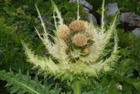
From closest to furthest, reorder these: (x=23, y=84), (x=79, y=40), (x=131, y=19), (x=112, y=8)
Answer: (x=79, y=40) < (x=23, y=84) < (x=131, y=19) < (x=112, y=8)

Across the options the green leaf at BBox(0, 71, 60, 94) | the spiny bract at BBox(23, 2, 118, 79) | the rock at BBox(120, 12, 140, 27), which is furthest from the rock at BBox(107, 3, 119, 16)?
the spiny bract at BBox(23, 2, 118, 79)

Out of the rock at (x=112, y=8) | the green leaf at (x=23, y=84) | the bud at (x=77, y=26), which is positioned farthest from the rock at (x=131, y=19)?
the bud at (x=77, y=26)

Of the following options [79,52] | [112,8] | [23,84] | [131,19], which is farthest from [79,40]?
[112,8]

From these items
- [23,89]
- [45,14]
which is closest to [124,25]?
[45,14]

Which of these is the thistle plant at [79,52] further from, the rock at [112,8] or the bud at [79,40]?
the rock at [112,8]

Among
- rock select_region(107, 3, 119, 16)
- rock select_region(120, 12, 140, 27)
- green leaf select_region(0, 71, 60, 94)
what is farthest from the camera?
rock select_region(107, 3, 119, 16)

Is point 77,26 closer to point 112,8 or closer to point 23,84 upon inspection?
point 23,84

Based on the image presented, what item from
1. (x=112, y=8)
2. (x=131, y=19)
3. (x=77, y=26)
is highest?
(x=77, y=26)

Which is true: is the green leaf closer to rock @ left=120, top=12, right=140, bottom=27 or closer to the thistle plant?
the thistle plant
